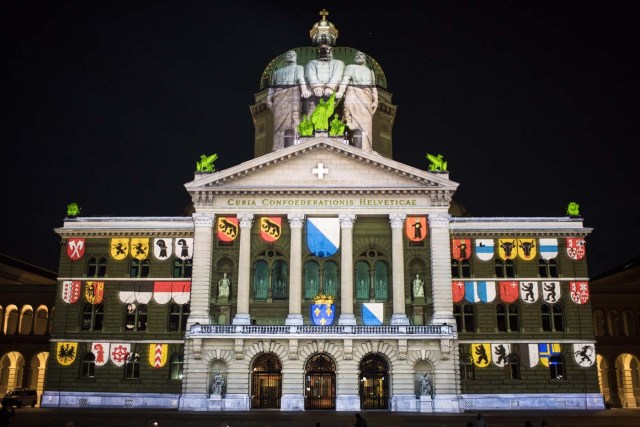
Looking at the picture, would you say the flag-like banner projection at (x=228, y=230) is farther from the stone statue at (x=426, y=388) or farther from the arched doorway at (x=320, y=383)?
the stone statue at (x=426, y=388)

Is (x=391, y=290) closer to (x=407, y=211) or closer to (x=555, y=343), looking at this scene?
(x=407, y=211)

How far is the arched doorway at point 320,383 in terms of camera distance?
54219 mm

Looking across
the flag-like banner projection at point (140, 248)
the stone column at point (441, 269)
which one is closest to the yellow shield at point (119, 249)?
the flag-like banner projection at point (140, 248)

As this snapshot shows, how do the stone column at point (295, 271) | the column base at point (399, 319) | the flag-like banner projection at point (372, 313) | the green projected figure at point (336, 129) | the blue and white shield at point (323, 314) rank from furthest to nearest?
the green projected figure at point (336, 129), the flag-like banner projection at point (372, 313), the blue and white shield at point (323, 314), the stone column at point (295, 271), the column base at point (399, 319)

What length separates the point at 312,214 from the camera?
5788cm

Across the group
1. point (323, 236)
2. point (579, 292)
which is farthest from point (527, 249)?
point (323, 236)

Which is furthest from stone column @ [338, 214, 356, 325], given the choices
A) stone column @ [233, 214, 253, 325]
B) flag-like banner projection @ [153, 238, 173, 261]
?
flag-like banner projection @ [153, 238, 173, 261]

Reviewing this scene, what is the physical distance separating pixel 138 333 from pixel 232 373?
11151 millimetres

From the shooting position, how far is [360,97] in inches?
2904

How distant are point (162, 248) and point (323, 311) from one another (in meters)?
16.3

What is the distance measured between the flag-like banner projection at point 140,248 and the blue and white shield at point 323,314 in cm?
1667

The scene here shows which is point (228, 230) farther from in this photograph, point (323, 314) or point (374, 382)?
point (374, 382)

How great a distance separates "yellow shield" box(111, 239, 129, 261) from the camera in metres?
61.7

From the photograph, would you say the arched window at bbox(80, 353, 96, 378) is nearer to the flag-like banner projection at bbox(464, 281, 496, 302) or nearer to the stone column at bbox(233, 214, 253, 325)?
the stone column at bbox(233, 214, 253, 325)
